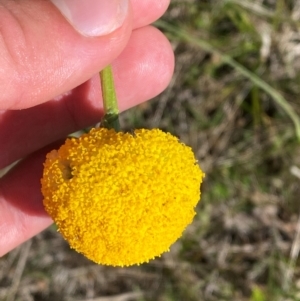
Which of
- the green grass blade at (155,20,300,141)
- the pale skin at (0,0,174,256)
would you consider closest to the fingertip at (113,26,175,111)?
the pale skin at (0,0,174,256)

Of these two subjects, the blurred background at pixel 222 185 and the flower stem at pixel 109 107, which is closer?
the flower stem at pixel 109 107

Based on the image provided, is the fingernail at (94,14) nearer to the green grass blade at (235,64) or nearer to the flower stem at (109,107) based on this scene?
the flower stem at (109,107)

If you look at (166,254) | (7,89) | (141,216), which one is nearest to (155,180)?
(141,216)

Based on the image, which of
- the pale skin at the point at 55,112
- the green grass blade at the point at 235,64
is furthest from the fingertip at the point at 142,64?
the green grass blade at the point at 235,64

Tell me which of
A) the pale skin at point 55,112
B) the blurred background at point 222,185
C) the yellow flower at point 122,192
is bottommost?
the blurred background at point 222,185

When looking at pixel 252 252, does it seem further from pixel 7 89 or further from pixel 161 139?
pixel 7 89

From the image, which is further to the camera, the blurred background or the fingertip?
the blurred background

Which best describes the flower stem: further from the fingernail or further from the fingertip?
the fingertip

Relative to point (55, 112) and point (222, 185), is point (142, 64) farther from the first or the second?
point (222, 185)
